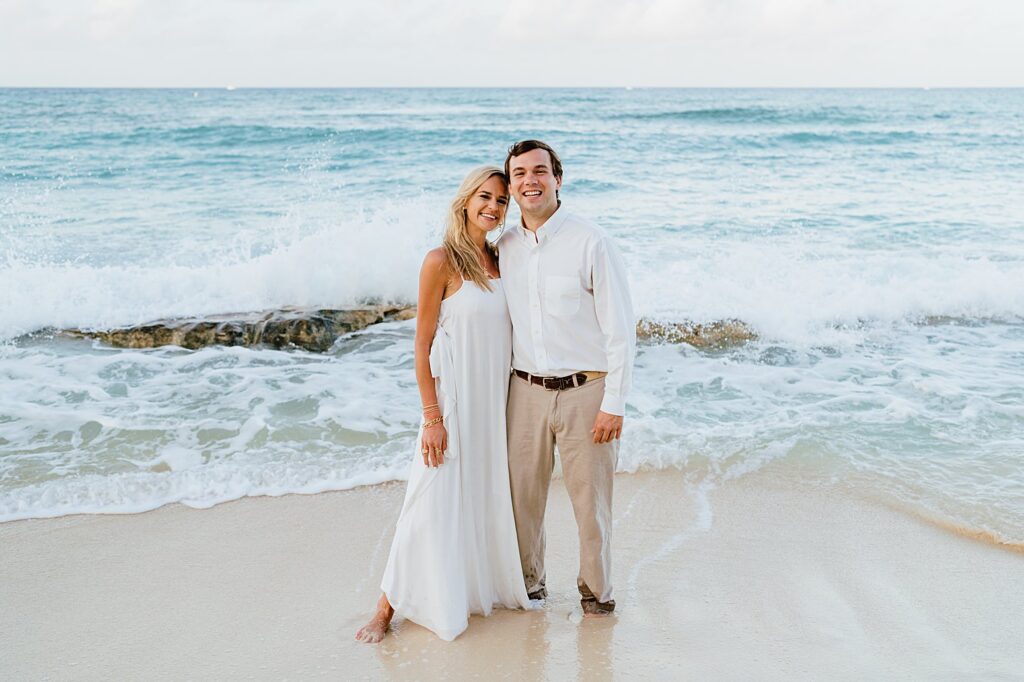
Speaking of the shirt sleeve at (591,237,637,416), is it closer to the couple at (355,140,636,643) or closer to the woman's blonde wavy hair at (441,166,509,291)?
the couple at (355,140,636,643)

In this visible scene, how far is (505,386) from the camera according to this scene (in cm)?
329

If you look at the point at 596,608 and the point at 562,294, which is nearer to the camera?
the point at 562,294

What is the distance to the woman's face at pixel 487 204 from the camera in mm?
3123

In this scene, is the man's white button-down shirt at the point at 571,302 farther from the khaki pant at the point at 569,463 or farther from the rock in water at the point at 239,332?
the rock in water at the point at 239,332

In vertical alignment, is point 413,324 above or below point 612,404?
below

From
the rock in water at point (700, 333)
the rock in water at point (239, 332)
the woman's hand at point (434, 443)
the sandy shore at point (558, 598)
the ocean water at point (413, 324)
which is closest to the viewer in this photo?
the sandy shore at point (558, 598)

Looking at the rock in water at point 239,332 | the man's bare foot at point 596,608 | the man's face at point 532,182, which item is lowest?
the man's bare foot at point 596,608

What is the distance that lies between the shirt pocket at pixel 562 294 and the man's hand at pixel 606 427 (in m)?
0.41

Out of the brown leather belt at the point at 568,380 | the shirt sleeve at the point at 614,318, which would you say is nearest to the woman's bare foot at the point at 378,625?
the brown leather belt at the point at 568,380

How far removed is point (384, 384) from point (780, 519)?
333cm

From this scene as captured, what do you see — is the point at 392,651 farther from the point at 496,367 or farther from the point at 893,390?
the point at 893,390

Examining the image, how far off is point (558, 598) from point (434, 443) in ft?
3.07

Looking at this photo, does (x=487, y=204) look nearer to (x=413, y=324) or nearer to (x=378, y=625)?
(x=378, y=625)

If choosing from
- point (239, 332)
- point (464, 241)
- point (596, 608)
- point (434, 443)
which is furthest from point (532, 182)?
point (239, 332)
